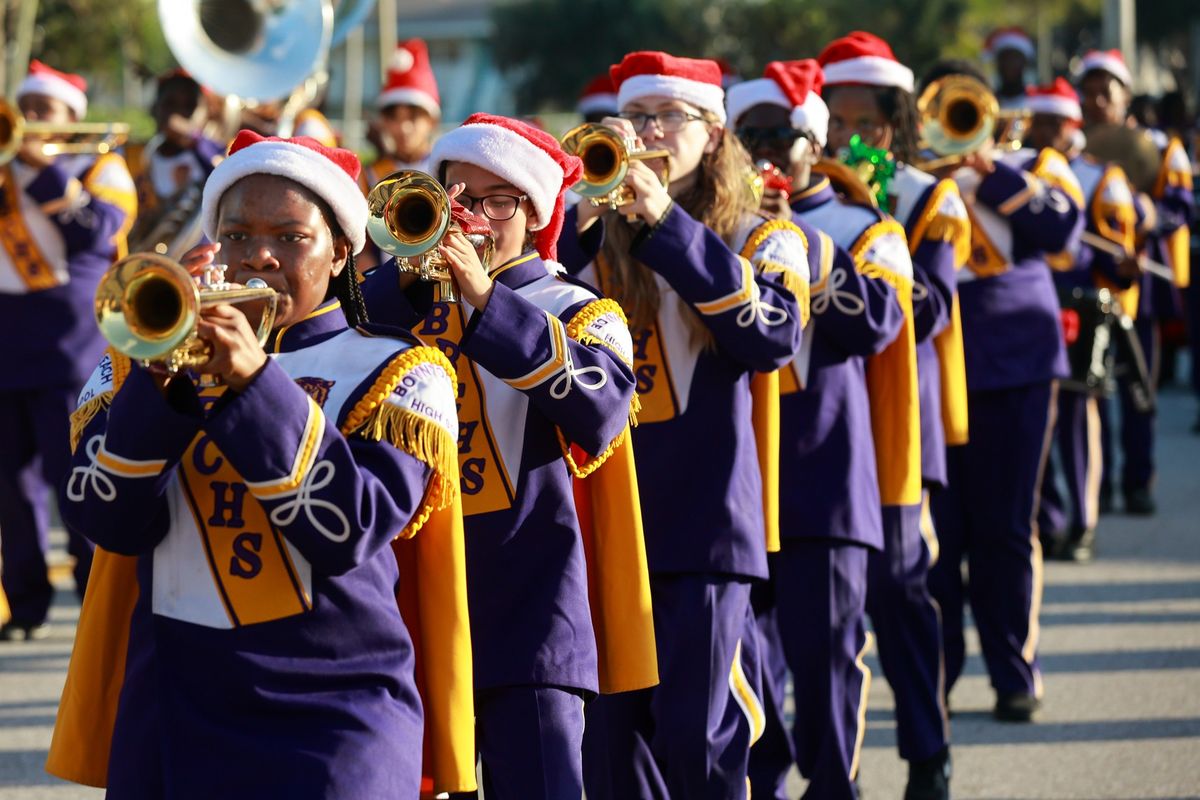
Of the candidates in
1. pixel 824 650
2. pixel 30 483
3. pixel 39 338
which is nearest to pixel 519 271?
pixel 824 650

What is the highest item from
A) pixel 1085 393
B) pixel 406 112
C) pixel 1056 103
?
pixel 406 112

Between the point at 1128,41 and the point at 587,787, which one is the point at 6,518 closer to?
the point at 587,787

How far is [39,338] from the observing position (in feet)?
27.3

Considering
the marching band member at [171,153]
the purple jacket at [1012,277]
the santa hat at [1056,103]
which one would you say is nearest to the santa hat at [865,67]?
the purple jacket at [1012,277]

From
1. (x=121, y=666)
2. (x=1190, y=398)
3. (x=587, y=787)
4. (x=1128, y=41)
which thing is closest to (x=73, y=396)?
(x=587, y=787)

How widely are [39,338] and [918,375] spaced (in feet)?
12.7

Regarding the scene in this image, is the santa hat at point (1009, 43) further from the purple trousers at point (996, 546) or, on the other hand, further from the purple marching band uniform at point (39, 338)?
the purple marching band uniform at point (39, 338)

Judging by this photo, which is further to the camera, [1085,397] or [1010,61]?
[1010,61]

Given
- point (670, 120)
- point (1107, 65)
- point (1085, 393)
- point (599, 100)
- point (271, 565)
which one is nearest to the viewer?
point (271, 565)

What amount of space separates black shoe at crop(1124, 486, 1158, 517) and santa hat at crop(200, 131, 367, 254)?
27.8 feet

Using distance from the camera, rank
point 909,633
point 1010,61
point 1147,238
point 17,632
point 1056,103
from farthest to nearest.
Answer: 1. point 1010,61
2. point 1147,238
3. point 1056,103
4. point 17,632
5. point 909,633

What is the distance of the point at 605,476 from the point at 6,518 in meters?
4.75

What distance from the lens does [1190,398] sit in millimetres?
16938

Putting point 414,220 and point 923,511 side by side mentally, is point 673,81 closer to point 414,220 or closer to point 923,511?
point 414,220
